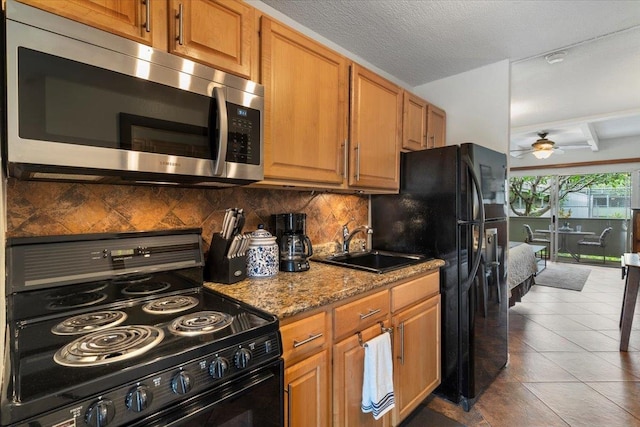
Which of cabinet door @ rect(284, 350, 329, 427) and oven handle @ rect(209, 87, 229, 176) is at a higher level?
oven handle @ rect(209, 87, 229, 176)

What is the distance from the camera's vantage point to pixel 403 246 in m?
2.27

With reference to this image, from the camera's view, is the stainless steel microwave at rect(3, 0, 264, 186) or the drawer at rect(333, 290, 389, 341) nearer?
the stainless steel microwave at rect(3, 0, 264, 186)

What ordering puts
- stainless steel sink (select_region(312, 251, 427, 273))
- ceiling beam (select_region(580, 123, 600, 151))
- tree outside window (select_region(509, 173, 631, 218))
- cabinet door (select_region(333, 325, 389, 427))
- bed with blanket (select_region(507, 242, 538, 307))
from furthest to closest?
1. tree outside window (select_region(509, 173, 631, 218))
2. ceiling beam (select_region(580, 123, 600, 151))
3. bed with blanket (select_region(507, 242, 538, 307))
4. stainless steel sink (select_region(312, 251, 427, 273))
5. cabinet door (select_region(333, 325, 389, 427))

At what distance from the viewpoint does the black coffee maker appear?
1.71m

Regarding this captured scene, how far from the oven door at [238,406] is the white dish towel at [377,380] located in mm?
573

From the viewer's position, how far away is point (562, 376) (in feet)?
7.75

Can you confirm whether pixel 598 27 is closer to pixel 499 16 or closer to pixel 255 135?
pixel 499 16

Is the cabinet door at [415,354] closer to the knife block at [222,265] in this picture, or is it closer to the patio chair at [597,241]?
the knife block at [222,265]

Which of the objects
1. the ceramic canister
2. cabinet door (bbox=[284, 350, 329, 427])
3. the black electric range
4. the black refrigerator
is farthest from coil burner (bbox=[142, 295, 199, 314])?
the black refrigerator

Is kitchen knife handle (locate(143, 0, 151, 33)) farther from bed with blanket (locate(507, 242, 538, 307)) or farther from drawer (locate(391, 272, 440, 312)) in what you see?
bed with blanket (locate(507, 242, 538, 307))

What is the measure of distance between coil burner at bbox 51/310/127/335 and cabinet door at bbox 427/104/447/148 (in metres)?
2.39

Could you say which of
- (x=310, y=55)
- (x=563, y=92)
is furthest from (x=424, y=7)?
(x=563, y=92)

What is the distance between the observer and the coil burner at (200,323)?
961mm

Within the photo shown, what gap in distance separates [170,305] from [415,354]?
1365 millimetres
